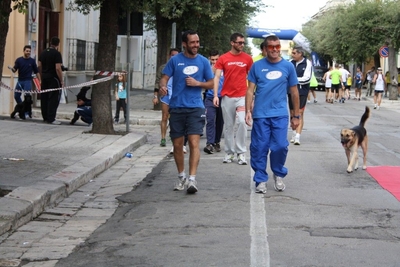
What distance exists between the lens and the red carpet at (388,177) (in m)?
10.5

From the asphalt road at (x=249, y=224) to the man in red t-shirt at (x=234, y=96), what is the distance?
1.50ft

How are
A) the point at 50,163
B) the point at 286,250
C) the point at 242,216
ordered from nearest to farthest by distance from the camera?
the point at 286,250 < the point at 242,216 < the point at 50,163

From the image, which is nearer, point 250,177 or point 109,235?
point 109,235

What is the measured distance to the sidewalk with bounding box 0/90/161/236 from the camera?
8.83 metres

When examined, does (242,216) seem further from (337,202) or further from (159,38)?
(159,38)

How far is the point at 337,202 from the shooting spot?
9.41m

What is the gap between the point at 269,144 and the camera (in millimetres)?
10203

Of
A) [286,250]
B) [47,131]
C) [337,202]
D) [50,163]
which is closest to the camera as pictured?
[286,250]

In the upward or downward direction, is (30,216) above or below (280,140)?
below

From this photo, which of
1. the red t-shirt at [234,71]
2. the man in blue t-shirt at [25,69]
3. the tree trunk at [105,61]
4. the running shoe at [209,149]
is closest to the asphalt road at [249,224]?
the red t-shirt at [234,71]

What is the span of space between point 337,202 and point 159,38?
19.6m

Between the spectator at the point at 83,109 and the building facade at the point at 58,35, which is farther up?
the building facade at the point at 58,35

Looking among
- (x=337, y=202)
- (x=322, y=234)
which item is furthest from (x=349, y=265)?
(x=337, y=202)

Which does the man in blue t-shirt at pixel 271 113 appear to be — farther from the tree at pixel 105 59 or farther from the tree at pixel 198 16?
the tree at pixel 198 16
